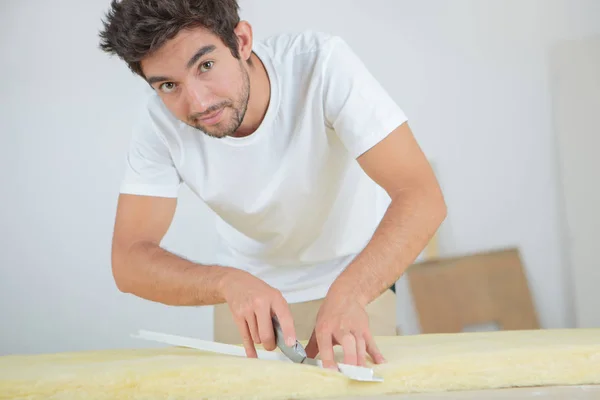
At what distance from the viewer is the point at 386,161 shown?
48.2 inches

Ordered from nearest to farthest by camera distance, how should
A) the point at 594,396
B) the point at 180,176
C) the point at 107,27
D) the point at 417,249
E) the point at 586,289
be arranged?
the point at 594,396 → the point at 417,249 → the point at 107,27 → the point at 180,176 → the point at 586,289

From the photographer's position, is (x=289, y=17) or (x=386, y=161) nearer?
(x=386, y=161)

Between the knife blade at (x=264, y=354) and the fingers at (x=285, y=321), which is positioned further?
the fingers at (x=285, y=321)

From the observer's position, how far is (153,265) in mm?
1275

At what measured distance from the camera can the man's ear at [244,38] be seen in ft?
4.28

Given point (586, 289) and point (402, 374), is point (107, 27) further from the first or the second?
point (586, 289)

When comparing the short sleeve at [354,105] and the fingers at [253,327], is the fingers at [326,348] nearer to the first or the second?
the fingers at [253,327]

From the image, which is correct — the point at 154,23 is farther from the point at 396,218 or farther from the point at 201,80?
the point at 396,218

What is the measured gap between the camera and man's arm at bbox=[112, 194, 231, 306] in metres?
1.16

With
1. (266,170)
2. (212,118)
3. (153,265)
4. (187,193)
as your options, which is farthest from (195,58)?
(187,193)

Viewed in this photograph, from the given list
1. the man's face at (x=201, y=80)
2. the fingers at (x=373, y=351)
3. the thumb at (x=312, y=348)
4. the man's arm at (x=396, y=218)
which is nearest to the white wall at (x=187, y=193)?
the man's face at (x=201, y=80)

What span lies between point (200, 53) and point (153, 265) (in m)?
0.41

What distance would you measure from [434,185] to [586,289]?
67.6 inches

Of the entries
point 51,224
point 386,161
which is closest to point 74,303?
point 51,224
